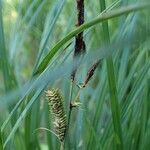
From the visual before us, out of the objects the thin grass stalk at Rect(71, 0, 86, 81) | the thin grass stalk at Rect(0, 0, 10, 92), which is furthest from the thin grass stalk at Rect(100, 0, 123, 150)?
the thin grass stalk at Rect(0, 0, 10, 92)

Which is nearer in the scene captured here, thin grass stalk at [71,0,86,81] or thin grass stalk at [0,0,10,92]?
thin grass stalk at [71,0,86,81]

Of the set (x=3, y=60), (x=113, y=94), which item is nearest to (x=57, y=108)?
(x=113, y=94)

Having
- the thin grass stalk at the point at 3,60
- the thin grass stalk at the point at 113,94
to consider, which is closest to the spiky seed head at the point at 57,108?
the thin grass stalk at the point at 113,94


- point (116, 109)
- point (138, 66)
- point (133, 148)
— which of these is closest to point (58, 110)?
point (116, 109)

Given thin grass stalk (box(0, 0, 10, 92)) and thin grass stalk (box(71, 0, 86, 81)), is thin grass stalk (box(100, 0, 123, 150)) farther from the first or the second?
thin grass stalk (box(0, 0, 10, 92))

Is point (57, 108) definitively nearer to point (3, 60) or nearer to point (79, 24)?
point (79, 24)

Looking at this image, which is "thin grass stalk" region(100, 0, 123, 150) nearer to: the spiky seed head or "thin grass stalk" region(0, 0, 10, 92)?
the spiky seed head

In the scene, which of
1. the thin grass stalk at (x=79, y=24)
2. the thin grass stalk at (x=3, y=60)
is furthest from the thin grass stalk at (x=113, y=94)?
the thin grass stalk at (x=3, y=60)

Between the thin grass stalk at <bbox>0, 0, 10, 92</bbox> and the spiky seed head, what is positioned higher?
the thin grass stalk at <bbox>0, 0, 10, 92</bbox>

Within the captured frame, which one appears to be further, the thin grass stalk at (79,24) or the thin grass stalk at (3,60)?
the thin grass stalk at (3,60)

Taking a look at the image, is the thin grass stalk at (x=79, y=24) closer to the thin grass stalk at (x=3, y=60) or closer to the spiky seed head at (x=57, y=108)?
the spiky seed head at (x=57, y=108)

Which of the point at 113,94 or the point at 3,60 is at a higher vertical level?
the point at 3,60

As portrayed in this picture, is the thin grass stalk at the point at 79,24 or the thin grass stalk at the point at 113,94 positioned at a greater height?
the thin grass stalk at the point at 79,24
